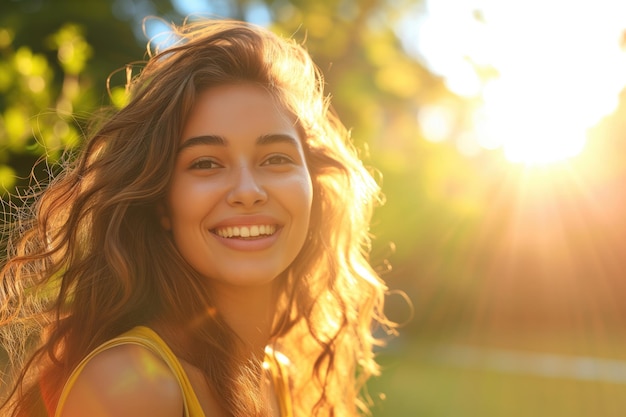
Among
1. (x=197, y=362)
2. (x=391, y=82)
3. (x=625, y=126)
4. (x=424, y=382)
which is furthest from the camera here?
(x=625, y=126)

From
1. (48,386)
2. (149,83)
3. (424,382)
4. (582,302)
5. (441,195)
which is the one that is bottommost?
(48,386)

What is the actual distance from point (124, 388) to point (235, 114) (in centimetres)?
99

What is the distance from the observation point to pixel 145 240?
2668mm

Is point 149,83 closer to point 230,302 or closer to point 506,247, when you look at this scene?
point 230,302

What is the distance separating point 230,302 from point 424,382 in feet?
37.2

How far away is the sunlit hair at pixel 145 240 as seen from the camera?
8.32ft

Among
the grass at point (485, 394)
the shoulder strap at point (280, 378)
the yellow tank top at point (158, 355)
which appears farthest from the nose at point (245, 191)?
the grass at point (485, 394)

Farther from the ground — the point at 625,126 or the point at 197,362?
the point at 625,126

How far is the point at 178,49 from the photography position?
112 inches

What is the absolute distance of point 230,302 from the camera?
9.21 feet

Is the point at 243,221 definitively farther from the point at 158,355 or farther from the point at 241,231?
the point at 158,355

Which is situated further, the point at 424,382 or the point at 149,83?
the point at 424,382

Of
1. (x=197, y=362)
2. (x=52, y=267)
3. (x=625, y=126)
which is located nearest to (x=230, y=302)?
(x=197, y=362)

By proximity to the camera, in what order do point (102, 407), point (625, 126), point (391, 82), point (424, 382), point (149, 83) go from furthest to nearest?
1. point (625, 126)
2. point (424, 382)
3. point (391, 82)
4. point (149, 83)
5. point (102, 407)
